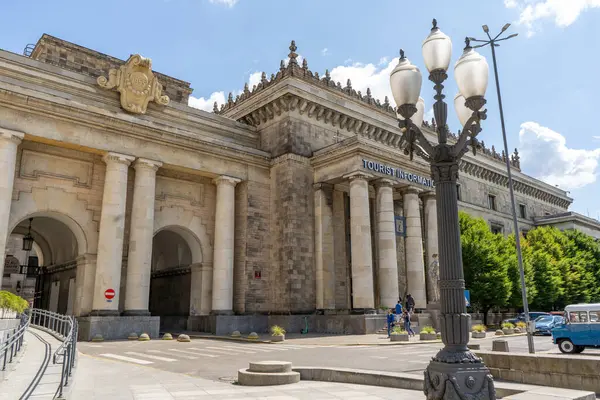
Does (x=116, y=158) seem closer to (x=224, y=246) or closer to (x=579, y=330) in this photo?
(x=224, y=246)

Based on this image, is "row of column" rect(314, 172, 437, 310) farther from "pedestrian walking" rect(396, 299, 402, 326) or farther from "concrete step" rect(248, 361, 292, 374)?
"concrete step" rect(248, 361, 292, 374)

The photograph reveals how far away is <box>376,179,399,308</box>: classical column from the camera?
28.8 m

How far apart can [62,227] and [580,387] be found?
2819 centimetres

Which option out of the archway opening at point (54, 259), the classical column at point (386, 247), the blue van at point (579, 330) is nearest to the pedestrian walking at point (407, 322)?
the classical column at point (386, 247)

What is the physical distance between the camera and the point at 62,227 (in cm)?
2886

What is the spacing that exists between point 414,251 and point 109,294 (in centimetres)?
1910

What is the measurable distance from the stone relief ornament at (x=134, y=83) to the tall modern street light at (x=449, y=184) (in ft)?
68.7

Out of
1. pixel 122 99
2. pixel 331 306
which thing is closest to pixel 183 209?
pixel 122 99

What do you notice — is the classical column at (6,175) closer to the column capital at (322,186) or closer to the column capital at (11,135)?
the column capital at (11,135)

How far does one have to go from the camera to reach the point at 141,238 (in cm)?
2509

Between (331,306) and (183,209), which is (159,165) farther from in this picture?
(331,306)

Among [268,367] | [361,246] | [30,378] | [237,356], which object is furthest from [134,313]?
[30,378]

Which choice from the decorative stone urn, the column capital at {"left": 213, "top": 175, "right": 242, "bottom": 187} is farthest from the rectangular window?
the decorative stone urn

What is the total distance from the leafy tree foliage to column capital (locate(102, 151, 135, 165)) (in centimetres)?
2622
